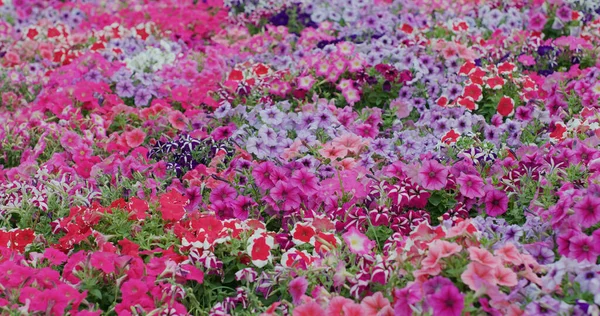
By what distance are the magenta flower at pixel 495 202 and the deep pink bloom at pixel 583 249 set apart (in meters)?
0.73

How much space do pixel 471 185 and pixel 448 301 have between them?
1157 millimetres

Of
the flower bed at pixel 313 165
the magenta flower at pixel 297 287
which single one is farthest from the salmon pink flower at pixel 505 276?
the magenta flower at pixel 297 287

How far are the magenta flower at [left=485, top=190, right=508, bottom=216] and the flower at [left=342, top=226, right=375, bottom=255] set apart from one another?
0.75 m

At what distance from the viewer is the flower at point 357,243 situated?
3.43 metres

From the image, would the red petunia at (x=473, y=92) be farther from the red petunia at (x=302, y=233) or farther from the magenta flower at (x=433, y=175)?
the red petunia at (x=302, y=233)

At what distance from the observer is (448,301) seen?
288 centimetres

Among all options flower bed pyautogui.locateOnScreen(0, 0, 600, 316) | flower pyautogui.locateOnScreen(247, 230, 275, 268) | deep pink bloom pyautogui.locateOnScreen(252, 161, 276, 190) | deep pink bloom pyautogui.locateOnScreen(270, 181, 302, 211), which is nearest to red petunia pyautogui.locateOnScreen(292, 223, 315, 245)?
flower bed pyautogui.locateOnScreen(0, 0, 600, 316)

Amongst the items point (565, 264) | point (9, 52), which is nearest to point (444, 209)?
point (565, 264)

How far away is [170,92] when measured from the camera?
6020 millimetres

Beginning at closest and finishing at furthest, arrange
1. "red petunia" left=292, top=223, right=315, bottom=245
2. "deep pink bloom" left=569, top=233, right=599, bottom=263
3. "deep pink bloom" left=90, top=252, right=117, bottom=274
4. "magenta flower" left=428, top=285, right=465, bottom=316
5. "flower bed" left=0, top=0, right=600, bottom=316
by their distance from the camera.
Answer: "magenta flower" left=428, top=285, right=465, bottom=316
"deep pink bloom" left=569, top=233, right=599, bottom=263
"flower bed" left=0, top=0, right=600, bottom=316
"deep pink bloom" left=90, top=252, right=117, bottom=274
"red petunia" left=292, top=223, right=315, bottom=245

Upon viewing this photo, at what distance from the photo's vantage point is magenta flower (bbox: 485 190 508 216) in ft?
12.8

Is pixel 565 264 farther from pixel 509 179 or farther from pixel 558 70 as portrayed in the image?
pixel 558 70

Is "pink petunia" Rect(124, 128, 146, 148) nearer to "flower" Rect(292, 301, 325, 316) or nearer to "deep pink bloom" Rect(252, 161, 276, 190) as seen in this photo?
"deep pink bloom" Rect(252, 161, 276, 190)

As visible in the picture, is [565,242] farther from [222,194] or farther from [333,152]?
[222,194]
